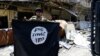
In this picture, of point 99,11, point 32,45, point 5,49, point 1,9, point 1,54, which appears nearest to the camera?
point 99,11

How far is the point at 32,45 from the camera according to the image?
506cm

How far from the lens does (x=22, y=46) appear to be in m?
5.07

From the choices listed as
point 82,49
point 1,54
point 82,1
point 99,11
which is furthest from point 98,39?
point 82,1

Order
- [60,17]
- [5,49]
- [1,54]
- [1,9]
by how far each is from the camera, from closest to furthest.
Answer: [1,54], [5,49], [1,9], [60,17]

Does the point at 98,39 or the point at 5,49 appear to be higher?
the point at 98,39

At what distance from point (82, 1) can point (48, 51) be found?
32.1 m

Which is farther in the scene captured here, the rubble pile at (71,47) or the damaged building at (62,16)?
the damaged building at (62,16)

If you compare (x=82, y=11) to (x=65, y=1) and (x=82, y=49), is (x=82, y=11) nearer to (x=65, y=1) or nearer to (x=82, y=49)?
(x=65, y=1)

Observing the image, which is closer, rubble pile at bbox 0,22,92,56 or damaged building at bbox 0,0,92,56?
rubble pile at bbox 0,22,92,56

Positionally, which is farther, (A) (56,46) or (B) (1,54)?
(B) (1,54)

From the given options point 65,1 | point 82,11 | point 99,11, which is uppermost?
point 99,11

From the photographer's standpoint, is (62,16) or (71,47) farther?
(62,16)

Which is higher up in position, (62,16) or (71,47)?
(71,47)

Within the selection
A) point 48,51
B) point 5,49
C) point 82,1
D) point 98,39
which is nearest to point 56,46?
point 48,51
